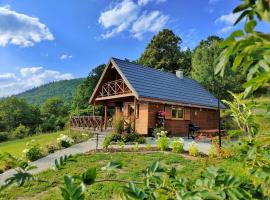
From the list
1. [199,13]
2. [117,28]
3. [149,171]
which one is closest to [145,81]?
[199,13]

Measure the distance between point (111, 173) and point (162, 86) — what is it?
13.6 meters

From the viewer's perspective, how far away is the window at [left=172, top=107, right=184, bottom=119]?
20.6 meters

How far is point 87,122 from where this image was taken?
25109 millimetres

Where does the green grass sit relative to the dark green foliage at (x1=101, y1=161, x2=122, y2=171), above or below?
below

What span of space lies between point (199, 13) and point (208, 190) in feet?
77.9

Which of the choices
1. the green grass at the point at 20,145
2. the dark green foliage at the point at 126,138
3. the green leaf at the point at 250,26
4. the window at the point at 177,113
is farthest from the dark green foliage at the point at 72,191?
the window at the point at 177,113

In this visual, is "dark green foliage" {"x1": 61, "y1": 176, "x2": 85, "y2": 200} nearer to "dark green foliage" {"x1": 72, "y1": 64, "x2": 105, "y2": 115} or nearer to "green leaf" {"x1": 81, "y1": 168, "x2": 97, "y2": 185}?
"green leaf" {"x1": 81, "y1": 168, "x2": 97, "y2": 185}

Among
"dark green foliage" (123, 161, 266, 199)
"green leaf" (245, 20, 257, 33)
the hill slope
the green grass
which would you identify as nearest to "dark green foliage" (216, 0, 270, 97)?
"green leaf" (245, 20, 257, 33)

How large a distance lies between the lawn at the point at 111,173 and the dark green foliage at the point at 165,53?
1260 inches

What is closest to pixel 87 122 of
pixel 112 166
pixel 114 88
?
pixel 114 88

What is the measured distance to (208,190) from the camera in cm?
115

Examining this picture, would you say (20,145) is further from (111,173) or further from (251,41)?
(251,41)

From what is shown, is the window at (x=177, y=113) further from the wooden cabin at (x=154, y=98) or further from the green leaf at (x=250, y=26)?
the green leaf at (x=250, y=26)

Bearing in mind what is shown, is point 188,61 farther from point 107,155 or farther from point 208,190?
point 208,190
